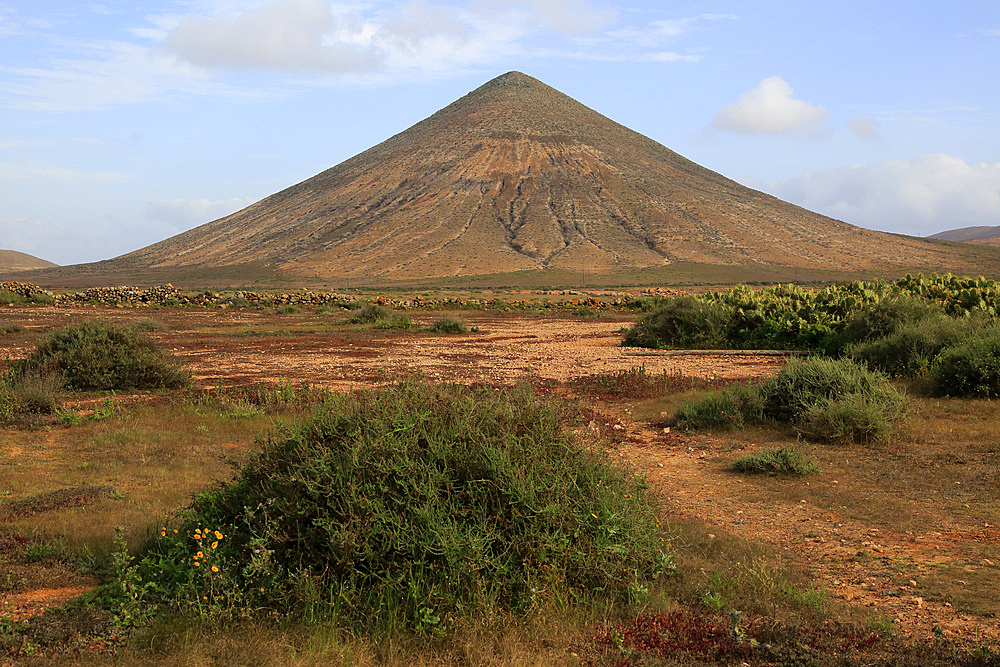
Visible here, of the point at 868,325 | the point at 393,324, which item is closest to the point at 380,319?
A: the point at 393,324

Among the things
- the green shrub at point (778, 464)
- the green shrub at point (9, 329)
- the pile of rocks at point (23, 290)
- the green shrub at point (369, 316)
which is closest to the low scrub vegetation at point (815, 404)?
the green shrub at point (778, 464)

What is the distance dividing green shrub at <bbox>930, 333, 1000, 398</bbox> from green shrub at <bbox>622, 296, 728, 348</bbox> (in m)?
8.77

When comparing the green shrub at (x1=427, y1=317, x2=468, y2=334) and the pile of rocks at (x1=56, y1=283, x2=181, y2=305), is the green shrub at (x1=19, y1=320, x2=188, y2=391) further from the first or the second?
the pile of rocks at (x1=56, y1=283, x2=181, y2=305)

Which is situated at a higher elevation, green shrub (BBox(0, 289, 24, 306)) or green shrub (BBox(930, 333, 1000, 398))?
green shrub (BBox(0, 289, 24, 306))

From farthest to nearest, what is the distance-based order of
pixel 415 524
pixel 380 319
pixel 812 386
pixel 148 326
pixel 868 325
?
pixel 380 319
pixel 148 326
pixel 868 325
pixel 812 386
pixel 415 524

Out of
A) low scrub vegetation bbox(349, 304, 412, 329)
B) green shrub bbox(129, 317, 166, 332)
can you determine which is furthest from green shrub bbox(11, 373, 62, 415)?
low scrub vegetation bbox(349, 304, 412, 329)

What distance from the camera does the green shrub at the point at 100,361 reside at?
13.2 m

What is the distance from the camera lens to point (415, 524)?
4137 mm

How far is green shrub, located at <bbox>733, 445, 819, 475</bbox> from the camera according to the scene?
26.7 feet

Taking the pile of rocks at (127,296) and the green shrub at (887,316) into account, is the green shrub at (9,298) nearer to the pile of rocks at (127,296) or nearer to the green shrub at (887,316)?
the pile of rocks at (127,296)

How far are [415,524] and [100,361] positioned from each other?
1157 centimetres

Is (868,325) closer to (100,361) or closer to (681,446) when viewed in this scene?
(681,446)

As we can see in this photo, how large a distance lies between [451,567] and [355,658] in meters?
0.67

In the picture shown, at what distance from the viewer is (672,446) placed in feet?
31.8
